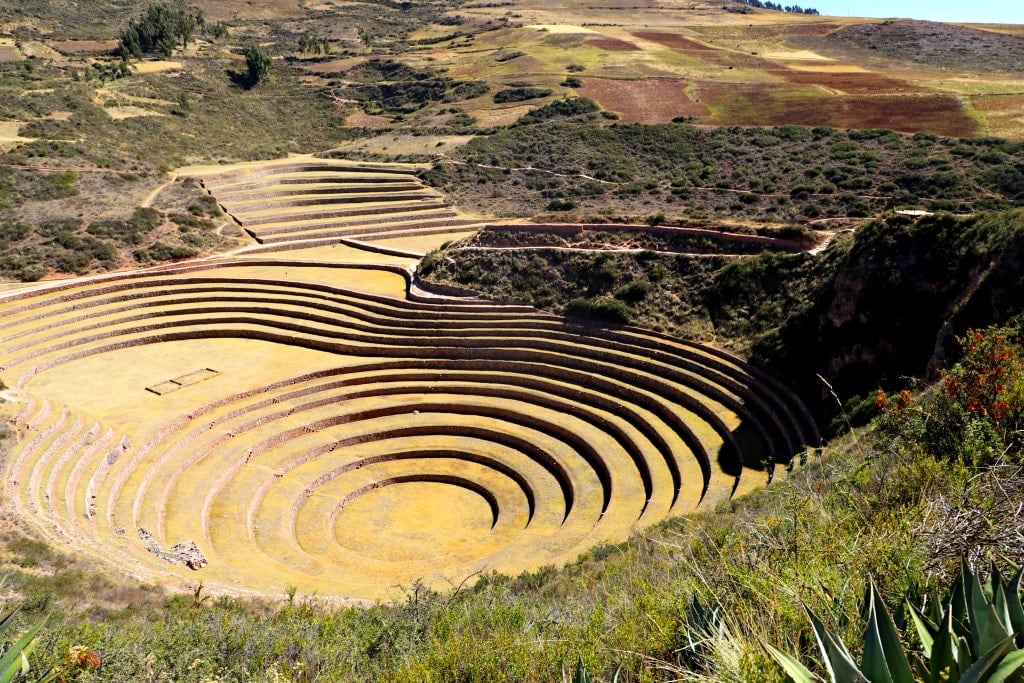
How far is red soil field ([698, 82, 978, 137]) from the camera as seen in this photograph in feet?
131

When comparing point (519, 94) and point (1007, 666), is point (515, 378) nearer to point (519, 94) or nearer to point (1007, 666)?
point (1007, 666)

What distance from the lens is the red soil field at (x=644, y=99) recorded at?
49.8m

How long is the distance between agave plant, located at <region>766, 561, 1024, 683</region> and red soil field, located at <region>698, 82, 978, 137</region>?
39039mm

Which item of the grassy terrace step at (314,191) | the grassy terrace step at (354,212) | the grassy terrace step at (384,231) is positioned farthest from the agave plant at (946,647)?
the grassy terrace step at (314,191)

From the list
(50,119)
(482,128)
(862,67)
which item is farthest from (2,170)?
(862,67)

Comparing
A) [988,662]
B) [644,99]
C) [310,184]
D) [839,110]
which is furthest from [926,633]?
[644,99]

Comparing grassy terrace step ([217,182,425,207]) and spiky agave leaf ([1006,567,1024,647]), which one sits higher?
spiky agave leaf ([1006,567,1024,647])

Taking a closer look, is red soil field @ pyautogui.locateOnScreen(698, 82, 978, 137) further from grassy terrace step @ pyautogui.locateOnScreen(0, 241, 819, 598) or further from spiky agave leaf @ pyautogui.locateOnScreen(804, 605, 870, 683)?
spiky agave leaf @ pyautogui.locateOnScreen(804, 605, 870, 683)

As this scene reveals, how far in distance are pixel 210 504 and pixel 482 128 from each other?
40965 millimetres

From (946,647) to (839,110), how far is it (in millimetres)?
46214

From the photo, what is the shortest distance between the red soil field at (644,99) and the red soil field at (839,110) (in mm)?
1743

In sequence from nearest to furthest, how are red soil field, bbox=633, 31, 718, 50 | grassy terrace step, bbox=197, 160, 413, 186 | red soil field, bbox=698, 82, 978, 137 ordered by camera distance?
red soil field, bbox=698, 82, 978, 137, grassy terrace step, bbox=197, 160, 413, 186, red soil field, bbox=633, 31, 718, 50

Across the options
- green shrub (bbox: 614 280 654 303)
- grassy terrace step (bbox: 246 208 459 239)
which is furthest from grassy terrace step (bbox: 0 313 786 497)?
grassy terrace step (bbox: 246 208 459 239)

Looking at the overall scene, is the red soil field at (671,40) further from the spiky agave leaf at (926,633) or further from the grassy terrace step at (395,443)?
the spiky agave leaf at (926,633)
